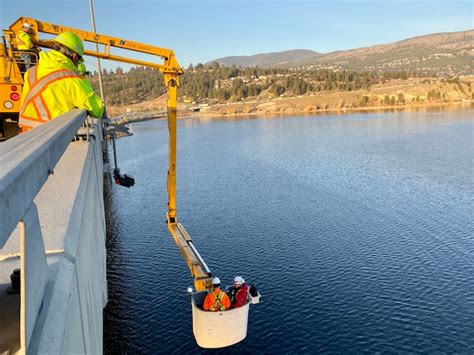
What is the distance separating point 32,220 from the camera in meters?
2.49

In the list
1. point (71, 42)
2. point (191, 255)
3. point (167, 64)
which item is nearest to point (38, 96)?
A: point (71, 42)

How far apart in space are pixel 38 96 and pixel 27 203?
5249mm

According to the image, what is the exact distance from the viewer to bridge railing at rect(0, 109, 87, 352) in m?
1.69

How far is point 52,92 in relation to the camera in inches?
257

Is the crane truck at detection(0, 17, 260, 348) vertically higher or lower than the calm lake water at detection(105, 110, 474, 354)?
higher

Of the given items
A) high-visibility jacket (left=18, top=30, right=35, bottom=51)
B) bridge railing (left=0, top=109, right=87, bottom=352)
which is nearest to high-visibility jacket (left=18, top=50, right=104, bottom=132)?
bridge railing (left=0, top=109, right=87, bottom=352)

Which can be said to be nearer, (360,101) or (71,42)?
(71,42)

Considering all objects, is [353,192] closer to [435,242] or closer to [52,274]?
[435,242]

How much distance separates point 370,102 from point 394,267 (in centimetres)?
12631

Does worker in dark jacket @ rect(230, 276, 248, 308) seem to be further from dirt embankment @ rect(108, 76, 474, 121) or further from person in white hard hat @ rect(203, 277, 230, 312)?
dirt embankment @ rect(108, 76, 474, 121)

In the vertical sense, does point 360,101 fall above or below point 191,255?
above

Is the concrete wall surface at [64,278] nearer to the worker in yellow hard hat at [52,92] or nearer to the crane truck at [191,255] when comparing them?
the worker in yellow hard hat at [52,92]

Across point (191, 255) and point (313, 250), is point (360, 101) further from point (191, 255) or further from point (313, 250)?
point (191, 255)

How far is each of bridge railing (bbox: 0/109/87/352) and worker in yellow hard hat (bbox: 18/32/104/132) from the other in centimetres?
368
